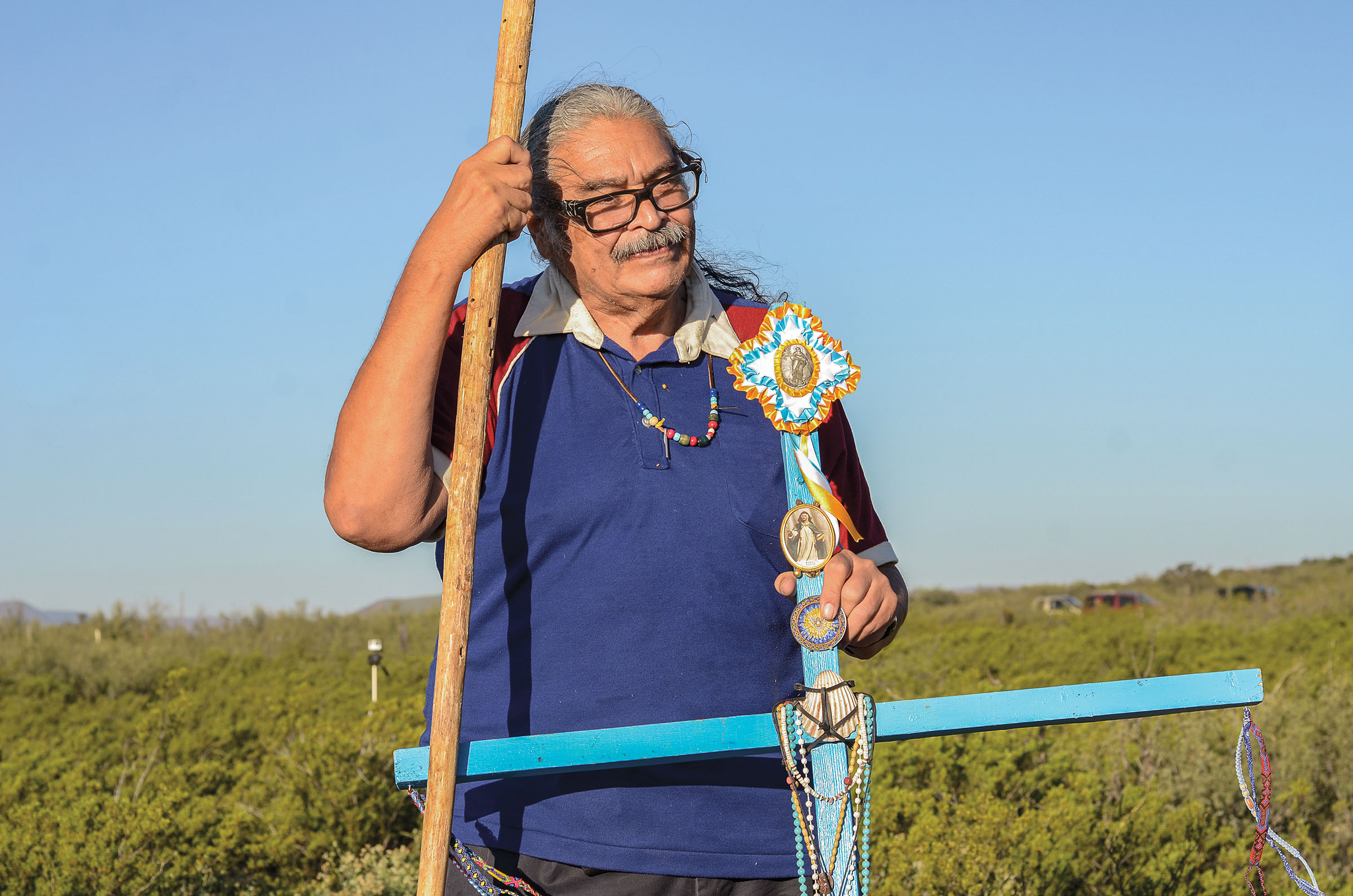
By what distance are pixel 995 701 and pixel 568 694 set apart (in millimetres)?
629

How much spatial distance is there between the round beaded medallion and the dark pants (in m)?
0.39

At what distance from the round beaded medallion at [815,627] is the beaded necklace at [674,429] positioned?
32 cm

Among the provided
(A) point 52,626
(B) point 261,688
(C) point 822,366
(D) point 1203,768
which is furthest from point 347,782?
(A) point 52,626

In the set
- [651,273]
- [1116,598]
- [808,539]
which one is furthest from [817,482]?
[1116,598]

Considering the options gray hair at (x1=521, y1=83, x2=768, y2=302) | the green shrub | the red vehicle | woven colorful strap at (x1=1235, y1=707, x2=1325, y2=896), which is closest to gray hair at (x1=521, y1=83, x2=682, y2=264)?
gray hair at (x1=521, y1=83, x2=768, y2=302)

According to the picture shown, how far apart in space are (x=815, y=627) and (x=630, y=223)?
75 centimetres

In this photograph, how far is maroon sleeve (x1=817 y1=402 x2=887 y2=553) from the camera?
83.1 inches

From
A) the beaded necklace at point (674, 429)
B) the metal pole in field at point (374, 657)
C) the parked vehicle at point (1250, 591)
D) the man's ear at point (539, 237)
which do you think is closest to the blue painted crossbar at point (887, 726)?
the beaded necklace at point (674, 429)

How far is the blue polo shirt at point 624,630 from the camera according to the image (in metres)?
1.77

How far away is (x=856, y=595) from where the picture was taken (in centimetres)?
177

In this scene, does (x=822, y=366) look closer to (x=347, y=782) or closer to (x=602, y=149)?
(x=602, y=149)

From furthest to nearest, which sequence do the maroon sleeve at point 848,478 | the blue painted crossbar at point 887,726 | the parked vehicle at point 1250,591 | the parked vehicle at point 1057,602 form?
the parked vehicle at point 1057,602 < the parked vehicle at point 1250,591 < the maroon sleeve at point 848,478 < the blue painted crossbar at point 887,726

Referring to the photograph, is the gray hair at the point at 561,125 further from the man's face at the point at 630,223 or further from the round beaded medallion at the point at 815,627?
the round beaded medallion at the point at 815,627

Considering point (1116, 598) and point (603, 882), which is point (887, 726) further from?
point (1116, 598)
